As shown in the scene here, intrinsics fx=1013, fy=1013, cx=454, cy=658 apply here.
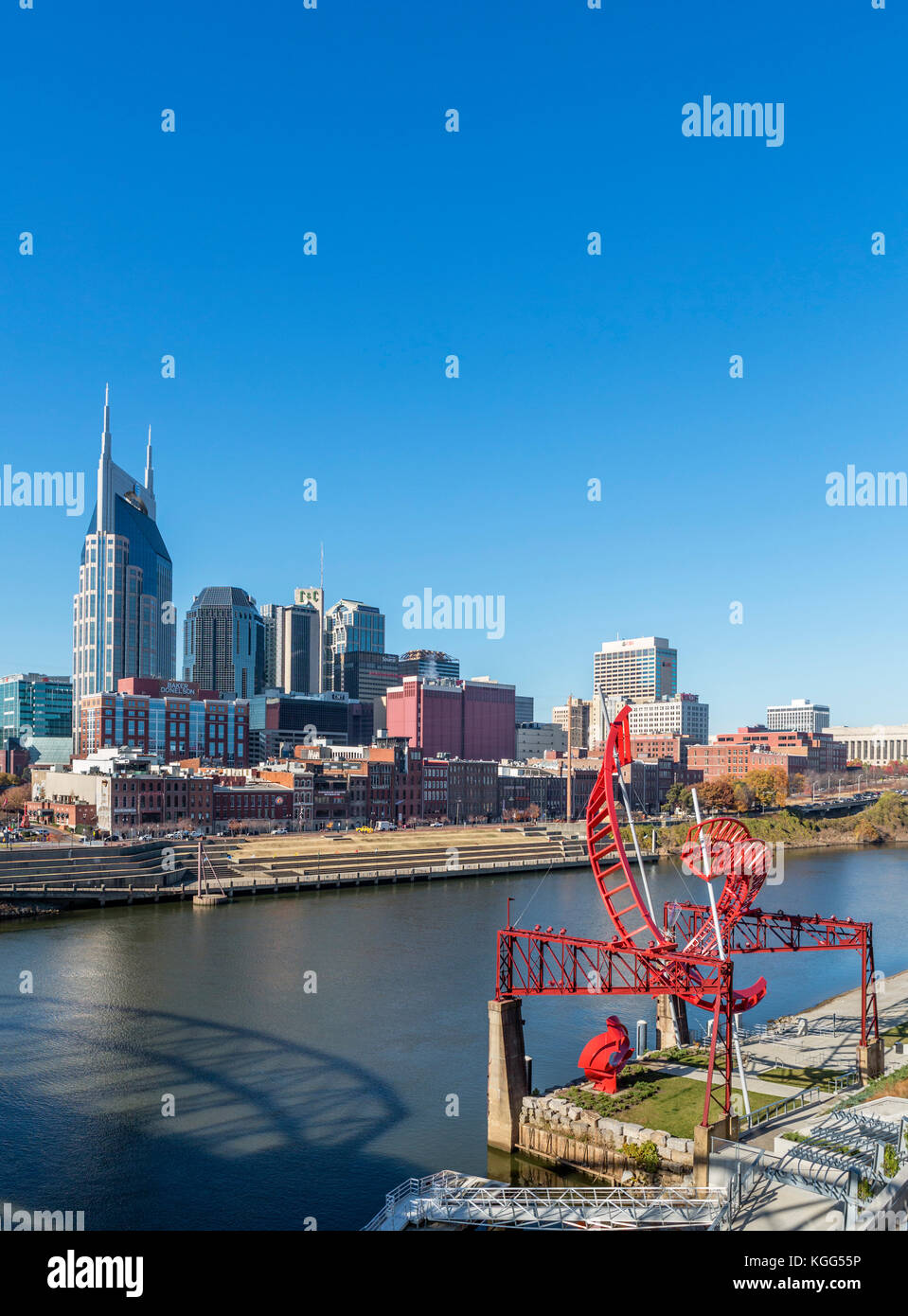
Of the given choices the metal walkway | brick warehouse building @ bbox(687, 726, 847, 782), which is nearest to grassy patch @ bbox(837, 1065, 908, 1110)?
the metal walkway

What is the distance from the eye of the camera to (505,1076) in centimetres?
2586

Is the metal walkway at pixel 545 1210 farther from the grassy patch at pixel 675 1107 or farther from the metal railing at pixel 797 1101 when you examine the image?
the metal railing at pixel 797 1101

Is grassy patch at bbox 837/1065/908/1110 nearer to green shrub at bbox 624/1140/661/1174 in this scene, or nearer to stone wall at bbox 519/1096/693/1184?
stone wall at bbox 519/1096/693/1184

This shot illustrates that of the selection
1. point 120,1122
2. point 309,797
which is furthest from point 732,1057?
point 309,797

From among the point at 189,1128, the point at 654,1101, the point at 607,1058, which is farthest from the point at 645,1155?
the point at 189,1128

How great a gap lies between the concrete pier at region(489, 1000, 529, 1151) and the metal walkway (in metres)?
4.91

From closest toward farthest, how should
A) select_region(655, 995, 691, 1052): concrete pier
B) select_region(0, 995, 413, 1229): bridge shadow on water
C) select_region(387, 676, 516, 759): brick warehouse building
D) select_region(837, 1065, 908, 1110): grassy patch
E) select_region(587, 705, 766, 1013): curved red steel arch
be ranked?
1. select_region(0, 995, 413, 1229): bridge shadow on water
2. select_region(837, 1065, 908, 1110): grassy patch
3. select_region(587, 705, 766, 1013): curved red steel arch
4. select_region(655, 995, 691, 1052): concrete pier
5. select_region(387, 676, 516, 759): brick warehouse building

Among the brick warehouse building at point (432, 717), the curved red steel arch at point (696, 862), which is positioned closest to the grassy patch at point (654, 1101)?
the curved red steel arch at point (696, 862)

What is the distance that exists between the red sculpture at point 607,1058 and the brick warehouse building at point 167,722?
102982 mm

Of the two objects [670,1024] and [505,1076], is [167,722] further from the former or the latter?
[505,1076]

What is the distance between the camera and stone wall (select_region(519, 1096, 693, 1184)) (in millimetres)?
22500

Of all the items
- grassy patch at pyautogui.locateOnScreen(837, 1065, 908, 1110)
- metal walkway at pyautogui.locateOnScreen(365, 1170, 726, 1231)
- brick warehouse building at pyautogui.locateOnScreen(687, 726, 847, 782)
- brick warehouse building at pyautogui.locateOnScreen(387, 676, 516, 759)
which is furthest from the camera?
brick warehouse building at pyautogui.locateOnScreen(387, 676, 516, 759)

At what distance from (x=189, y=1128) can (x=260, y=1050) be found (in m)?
6.77
